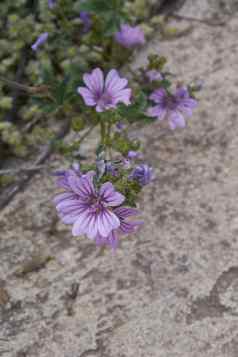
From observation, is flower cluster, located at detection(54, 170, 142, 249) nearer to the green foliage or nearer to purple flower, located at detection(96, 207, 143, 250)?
purple flower, located at detection(96, 207, 143, 250)

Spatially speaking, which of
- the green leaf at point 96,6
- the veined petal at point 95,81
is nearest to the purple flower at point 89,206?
the veined petal at point 95,81

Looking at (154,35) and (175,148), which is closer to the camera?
(175,148)

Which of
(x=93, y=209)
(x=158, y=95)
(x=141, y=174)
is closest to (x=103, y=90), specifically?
(x=158, y=95)

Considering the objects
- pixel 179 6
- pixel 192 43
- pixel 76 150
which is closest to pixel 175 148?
pixel 76 150

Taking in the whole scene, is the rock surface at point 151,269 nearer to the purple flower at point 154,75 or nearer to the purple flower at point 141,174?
the purple flower at point 154,75

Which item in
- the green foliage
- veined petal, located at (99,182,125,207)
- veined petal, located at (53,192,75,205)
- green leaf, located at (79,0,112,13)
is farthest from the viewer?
green leaf, located at (79,0,112,13)

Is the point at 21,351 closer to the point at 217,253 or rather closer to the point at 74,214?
the point at 74,214

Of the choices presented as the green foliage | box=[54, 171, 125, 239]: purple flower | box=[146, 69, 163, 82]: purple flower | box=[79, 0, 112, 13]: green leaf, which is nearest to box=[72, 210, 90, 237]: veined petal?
box=[54, 171, 125, 239]: purple flower
